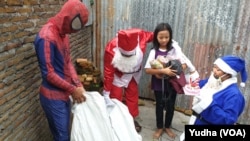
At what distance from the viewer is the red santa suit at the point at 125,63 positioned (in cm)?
321

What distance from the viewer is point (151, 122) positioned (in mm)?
4328

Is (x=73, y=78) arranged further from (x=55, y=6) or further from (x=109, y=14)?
(x=109, y=14)

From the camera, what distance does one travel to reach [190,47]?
4.34m

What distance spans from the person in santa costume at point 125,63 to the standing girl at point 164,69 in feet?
0.69

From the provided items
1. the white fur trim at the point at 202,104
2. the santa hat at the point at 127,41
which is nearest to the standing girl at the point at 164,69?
the santa hat at the point at 127,41

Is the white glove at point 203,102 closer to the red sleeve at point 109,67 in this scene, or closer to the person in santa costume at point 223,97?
the person in santa costume at point 223,97

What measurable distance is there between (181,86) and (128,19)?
1.91 meters

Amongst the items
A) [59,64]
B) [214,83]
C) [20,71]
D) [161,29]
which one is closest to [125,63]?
[161,29]

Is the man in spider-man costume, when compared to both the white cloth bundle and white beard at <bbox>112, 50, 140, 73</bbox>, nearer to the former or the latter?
the white cloth bundle

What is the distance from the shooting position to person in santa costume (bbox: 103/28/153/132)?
321cm

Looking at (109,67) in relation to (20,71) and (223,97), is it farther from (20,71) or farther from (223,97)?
(223,97)

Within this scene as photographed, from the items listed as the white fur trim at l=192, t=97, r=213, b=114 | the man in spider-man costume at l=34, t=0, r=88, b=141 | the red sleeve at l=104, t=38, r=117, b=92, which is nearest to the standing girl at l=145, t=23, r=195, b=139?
the red sleeve at l=104, t=38, r=117, b=92

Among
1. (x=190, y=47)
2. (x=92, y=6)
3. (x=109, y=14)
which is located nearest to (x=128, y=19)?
(x=109, y=14)

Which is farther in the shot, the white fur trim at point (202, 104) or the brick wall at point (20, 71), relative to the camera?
the white fur trim at point (202, 104)
